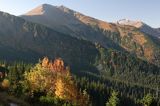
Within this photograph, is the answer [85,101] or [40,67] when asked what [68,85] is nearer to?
[40,67]

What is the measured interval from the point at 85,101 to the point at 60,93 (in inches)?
1226

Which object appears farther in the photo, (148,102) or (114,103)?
(114,103)

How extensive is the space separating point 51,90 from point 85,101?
30.0m

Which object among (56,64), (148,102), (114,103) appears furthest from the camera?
(56,64)

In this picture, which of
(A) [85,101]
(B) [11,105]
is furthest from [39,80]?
(B) [11,105]

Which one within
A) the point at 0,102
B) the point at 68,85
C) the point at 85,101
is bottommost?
the point at 85,101

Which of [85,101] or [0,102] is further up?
[0,102]

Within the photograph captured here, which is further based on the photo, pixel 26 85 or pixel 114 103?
pixel 114 103

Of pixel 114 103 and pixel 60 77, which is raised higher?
pixel 60 77

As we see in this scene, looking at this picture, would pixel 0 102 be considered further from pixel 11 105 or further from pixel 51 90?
pixel 51 90

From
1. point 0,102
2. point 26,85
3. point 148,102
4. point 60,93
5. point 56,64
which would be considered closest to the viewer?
point 0,102

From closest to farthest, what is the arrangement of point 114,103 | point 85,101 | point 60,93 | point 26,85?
1. point 26,85
2. point 60,93
3. point 114,103
4. point 85,101

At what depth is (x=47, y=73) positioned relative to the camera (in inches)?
4975

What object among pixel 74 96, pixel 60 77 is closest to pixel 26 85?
pixel 60 77
